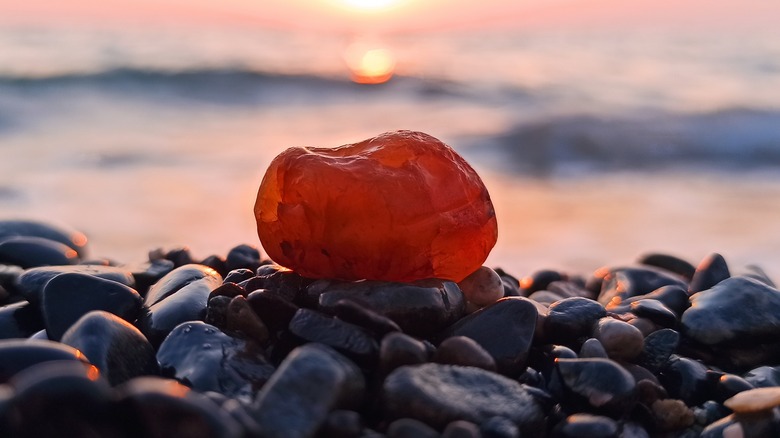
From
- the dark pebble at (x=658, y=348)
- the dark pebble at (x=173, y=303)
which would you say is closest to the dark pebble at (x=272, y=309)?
the dark pebble at (x=173, y=303)

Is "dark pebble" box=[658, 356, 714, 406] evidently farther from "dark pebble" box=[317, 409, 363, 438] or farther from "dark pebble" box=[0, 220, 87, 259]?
"dark pebble" box=[0, 220, 87, 259]

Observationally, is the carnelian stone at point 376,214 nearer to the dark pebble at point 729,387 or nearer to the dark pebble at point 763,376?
the dark pebble at point 729,387

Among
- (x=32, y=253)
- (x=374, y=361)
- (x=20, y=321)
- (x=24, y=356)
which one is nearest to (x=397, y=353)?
(x=374, y=361)

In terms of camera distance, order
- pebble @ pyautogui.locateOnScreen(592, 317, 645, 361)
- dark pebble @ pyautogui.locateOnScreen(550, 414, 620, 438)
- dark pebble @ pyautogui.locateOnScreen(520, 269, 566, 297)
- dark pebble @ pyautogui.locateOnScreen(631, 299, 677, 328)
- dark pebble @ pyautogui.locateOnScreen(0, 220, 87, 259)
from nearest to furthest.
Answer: dark pebble @ pyautogui.locateOnScreen(550, 414, 620, 438), pebble @ pyautogui.locateOnScreen(592, 317, 645, 361), dark pebble @ pyautogui.locateOnScreen(631, 299, 677, 328), dark pebble @ pyautogui.locateOnScreen(520, 269, 566, 297), dark pebble @ pyautogui.locateOnScreen(0, 220, 87, 259)

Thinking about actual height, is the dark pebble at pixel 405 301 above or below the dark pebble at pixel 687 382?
above

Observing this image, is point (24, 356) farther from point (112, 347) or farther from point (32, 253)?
point (32, 253)

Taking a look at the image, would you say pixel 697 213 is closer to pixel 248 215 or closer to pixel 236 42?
pixel 248 215

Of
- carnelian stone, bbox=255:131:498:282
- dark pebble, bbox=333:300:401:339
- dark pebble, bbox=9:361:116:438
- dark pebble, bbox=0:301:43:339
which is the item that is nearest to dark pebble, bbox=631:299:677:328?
carnelian stone, bbox=255:131:498:282
